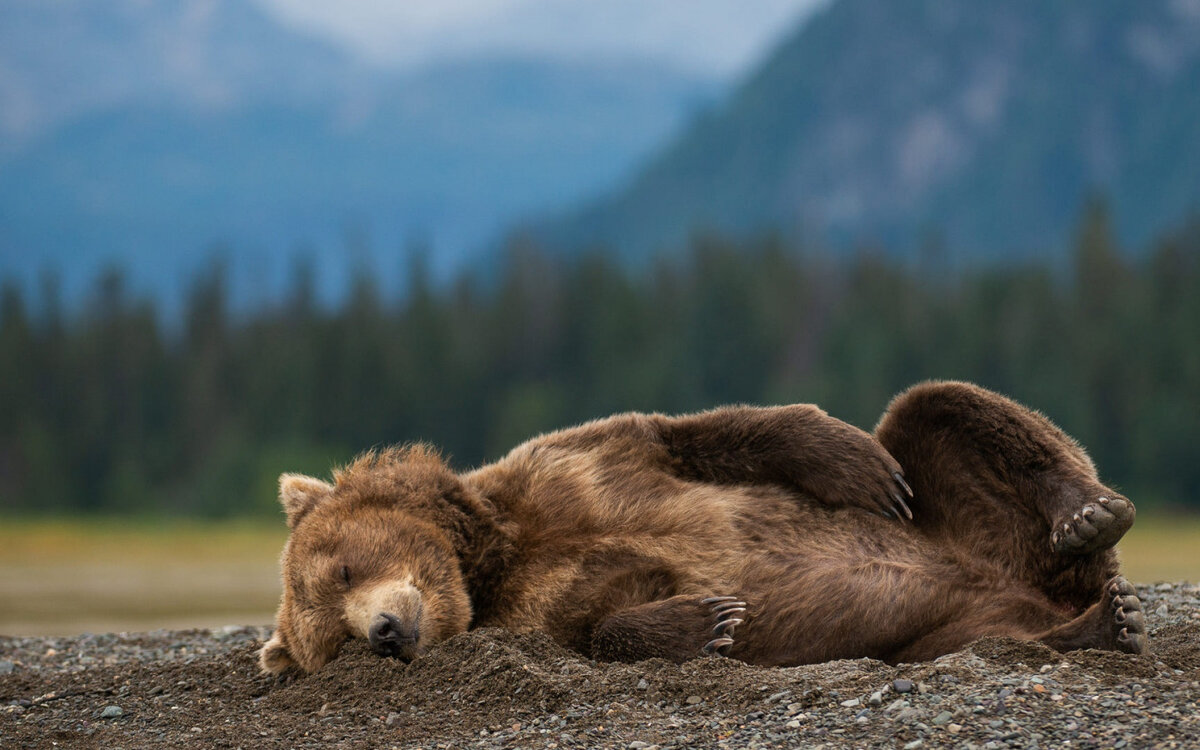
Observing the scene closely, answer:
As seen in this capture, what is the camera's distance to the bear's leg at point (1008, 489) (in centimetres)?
589

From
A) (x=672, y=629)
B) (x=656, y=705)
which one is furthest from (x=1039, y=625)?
(x=656, y=705)

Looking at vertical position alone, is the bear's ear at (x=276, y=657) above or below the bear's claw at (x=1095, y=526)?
below

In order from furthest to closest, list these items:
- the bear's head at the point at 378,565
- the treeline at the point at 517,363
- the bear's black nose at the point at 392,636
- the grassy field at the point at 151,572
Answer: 1. the treeline at the point at 517,363
2. the grassy field at the point at 151,572
3. the bear's head at the point at 378,565
4. the bear's black nose at the point at 392,636

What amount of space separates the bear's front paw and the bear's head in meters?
1.19

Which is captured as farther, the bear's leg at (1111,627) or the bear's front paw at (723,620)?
the bear's front paw at (723,620)

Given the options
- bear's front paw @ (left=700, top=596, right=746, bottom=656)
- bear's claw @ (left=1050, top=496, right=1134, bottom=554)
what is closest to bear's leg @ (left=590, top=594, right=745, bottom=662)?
bear's front paw @ (left=700, top=596, right=746, bottom=656)

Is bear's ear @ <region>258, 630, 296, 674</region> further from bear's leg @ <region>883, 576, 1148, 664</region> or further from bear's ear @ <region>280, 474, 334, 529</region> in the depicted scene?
bear's leg @ <region>883, 576, 1148, 664</region>

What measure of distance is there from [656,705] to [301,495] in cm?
239

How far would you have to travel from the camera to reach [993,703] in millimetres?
4496

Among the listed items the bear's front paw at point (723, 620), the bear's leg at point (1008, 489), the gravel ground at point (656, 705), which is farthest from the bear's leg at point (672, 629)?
the bear's leg at point (1008, 489)

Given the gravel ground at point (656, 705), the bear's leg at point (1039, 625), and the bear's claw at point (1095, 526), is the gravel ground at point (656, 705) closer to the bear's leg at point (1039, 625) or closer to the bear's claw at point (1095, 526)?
the bear's leg at point (1039, 625)

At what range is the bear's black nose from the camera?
217 inches

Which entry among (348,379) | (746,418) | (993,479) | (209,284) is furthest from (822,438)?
(209,284)

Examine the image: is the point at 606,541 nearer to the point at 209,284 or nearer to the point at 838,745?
the point at 838,745
